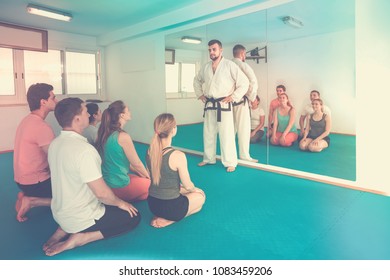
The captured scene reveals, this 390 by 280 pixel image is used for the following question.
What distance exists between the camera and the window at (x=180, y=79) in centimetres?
456

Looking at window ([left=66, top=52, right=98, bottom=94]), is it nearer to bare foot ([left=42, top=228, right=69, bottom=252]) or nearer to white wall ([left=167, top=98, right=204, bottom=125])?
white wall ([left=167, top=98, right=204, bottom=125])

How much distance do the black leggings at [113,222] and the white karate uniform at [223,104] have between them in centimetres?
204

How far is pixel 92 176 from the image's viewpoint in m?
1.72

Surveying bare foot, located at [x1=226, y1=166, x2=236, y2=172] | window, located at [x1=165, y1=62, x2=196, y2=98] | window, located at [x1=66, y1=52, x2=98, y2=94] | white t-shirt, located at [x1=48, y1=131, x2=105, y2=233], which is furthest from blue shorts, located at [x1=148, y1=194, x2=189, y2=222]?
window, located at [x1=66, y1=52, x2=98, y2=94]

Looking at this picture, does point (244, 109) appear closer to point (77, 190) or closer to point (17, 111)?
point (77, 190)

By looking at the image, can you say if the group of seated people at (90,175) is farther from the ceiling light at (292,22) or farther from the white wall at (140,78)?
the white wall at (140,78)

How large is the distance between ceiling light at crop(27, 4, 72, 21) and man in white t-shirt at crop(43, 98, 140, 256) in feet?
11.2

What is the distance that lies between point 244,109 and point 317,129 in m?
1.01

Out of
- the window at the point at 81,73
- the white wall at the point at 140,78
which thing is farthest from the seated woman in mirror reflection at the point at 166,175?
the window at the point at 81,73

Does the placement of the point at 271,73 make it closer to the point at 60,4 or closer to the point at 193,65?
the point at 193,65

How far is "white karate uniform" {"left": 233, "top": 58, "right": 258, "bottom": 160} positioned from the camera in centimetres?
383

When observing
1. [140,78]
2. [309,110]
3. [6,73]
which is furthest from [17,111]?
[309,110]

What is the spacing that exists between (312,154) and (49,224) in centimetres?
305

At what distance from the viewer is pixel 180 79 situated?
4812mm
